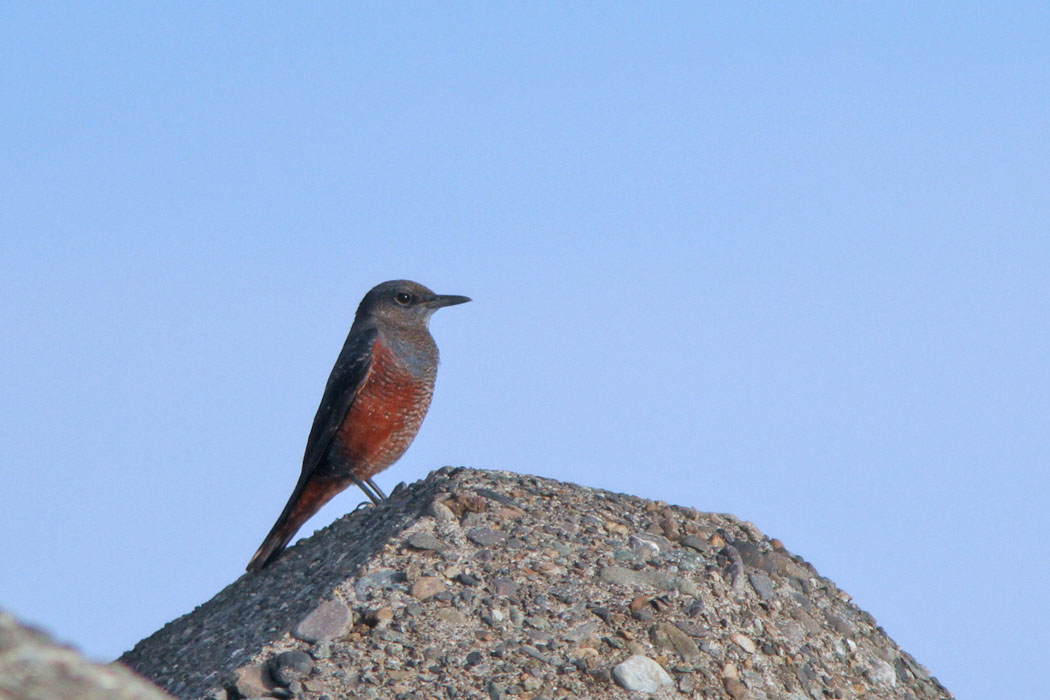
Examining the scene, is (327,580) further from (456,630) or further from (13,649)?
(13,649)

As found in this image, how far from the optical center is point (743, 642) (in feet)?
20.3

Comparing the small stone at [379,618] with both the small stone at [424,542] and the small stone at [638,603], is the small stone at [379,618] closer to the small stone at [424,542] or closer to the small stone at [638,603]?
the small stone at [424,542]

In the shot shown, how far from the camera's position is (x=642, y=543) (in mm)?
6805

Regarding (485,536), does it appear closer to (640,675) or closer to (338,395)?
(640,675)

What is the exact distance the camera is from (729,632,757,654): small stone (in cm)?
616

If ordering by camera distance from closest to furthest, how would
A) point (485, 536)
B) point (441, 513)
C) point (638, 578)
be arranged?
point (638, 578)
point (485, 536)
point (441, 513)

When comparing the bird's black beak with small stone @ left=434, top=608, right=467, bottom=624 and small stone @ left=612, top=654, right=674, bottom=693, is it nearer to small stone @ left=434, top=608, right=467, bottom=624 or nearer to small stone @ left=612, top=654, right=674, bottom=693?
small stone @ left=434, top=608, right=467, bottom=624

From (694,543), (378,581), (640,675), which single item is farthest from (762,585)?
(378,581)

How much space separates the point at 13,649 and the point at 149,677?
13.3 ft

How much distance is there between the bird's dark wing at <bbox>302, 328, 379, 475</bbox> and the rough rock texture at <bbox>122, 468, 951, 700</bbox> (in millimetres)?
743

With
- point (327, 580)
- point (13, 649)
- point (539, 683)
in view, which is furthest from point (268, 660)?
point (13, 649)

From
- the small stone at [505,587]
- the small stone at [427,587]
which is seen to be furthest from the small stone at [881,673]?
the small stone at [427,587]

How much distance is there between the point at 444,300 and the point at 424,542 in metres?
2.82

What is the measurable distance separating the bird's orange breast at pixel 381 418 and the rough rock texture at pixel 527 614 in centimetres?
66
